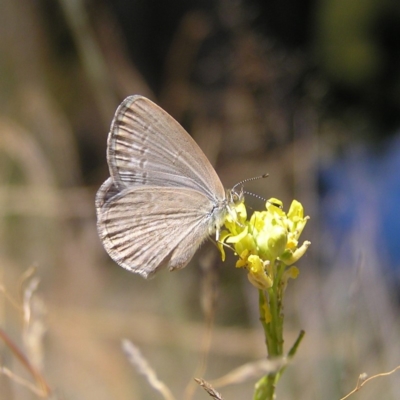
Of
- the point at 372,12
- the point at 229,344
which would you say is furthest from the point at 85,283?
the point at 372,12

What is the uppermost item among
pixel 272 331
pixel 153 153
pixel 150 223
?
pixel 153 153

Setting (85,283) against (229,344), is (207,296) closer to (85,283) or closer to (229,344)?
(229,344)

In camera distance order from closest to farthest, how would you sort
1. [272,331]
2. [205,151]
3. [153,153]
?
[272,331], [153,153], [205,151]

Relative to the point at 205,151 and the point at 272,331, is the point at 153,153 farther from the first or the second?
the point at 205,151

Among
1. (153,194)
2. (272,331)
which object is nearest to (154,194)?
(153,194)

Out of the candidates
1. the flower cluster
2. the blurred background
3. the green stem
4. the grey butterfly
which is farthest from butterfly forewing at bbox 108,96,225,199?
the blurred background

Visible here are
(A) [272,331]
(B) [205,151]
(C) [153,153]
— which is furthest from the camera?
(B) [205,151]

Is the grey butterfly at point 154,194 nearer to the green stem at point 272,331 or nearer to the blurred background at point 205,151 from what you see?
the green stem at point 272,331

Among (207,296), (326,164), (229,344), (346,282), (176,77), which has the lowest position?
(229,344)
